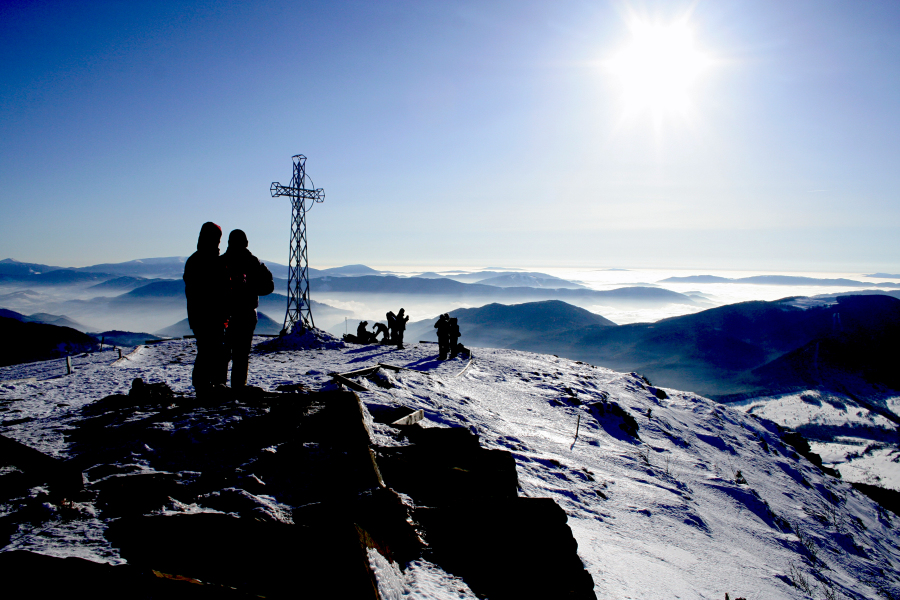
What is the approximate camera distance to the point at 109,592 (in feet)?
5.81

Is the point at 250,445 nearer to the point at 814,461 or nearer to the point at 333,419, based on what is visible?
the point at 333,419

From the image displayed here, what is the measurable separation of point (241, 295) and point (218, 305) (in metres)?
0.38

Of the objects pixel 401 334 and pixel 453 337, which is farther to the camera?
pixel 401 334

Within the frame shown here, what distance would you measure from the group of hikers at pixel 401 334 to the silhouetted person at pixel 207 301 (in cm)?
1137

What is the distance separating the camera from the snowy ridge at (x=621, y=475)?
176 inches

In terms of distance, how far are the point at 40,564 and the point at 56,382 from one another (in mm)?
11200

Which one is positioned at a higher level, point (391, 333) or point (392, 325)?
point (392, 325)

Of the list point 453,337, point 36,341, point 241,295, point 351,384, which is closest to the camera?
point 241,295

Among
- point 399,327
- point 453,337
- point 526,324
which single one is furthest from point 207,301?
point 526,324

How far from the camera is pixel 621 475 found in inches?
316

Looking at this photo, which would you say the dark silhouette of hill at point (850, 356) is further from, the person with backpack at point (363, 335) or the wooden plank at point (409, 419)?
the wooden plank at point (409, 419)

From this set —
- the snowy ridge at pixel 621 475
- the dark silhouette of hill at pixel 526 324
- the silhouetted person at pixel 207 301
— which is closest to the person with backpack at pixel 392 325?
the snowy ridge at pixel 621 475

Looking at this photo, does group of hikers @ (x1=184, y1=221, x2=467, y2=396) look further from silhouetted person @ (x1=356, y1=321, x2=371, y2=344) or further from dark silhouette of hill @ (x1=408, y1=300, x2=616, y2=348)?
dark silhouette of hill @ (x1=408, y1=300, x2=616, y2=348)

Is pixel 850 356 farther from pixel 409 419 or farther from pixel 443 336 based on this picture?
pixel 409 419
